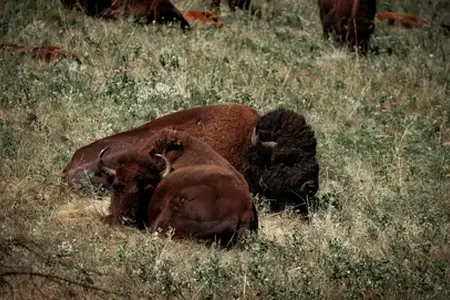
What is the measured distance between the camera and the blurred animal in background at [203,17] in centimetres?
1598

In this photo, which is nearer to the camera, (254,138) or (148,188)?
(148,188)

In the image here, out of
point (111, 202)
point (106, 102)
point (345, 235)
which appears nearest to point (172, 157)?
point (111, 202)

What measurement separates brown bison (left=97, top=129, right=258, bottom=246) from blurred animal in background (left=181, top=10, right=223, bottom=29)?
309 inches

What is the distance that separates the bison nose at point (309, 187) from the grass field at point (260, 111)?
0.53 feet

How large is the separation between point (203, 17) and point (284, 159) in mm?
7762

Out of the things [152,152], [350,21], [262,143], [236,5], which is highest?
[152,152]

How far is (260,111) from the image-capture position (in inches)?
461

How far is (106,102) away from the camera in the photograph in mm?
11445

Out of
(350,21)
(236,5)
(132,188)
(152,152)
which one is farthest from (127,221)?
(236,5)

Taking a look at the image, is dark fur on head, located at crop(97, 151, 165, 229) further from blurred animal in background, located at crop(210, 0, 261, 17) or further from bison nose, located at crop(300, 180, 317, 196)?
blurred animal in background, located at crop(210, 0, 261, 17)

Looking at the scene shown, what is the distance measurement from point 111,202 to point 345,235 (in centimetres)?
202

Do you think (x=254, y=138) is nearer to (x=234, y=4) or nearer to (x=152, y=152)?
(x=152, y=152)

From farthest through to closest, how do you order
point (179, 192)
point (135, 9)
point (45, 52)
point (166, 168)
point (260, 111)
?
1. point (135, 9)
2. point (45, 52)
3. point (260, 111)
4. point (166, 168)
5. point (179, 192)

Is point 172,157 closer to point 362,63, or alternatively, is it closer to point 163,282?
point 163,282
